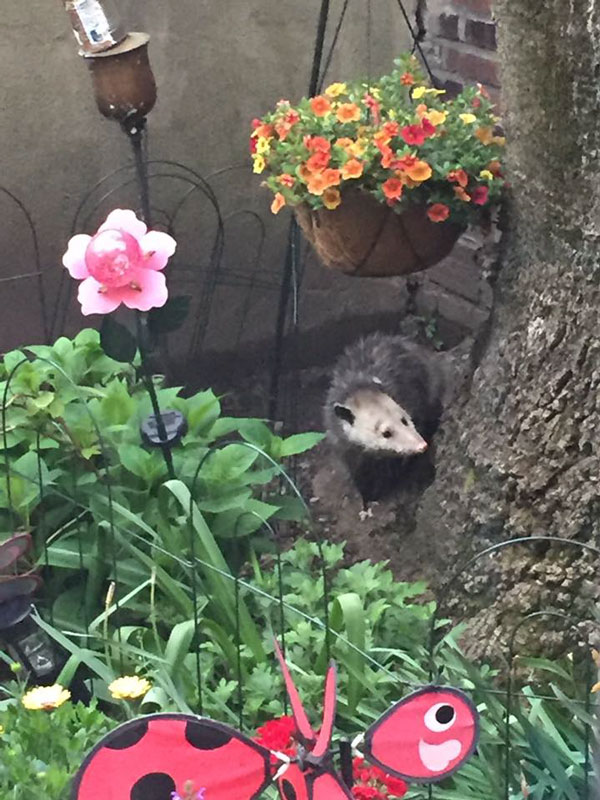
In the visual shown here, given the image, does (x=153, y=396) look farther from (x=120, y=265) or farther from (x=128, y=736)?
(x=128, y=736)

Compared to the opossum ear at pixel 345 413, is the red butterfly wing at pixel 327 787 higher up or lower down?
higher up

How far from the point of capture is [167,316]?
212 cm

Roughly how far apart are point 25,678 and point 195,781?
878 millimetres

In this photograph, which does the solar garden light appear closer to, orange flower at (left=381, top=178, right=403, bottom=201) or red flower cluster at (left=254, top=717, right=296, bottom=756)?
red flower cluster at (left=254, top=717, right=296, bottom=756)

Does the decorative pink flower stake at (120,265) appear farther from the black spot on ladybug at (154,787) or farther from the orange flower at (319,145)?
the black spot on ladybug at (154,787)

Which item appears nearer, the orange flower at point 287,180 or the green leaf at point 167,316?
the green leaf at point 167,316

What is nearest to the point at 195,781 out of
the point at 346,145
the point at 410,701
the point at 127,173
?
the point at 410,701

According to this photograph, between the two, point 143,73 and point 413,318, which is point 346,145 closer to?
point 143,73

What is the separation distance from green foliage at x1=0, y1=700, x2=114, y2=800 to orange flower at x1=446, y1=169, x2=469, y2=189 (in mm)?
1379

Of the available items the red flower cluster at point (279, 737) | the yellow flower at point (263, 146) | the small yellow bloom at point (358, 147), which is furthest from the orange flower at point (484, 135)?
the red flower cluster at point (279, 737)

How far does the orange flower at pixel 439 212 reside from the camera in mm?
2414

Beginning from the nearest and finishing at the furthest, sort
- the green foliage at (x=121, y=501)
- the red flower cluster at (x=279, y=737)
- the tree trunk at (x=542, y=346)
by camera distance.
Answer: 1. the red flower cluster at (x=279, y=737)
2. the tree trunk at (x=542, y=346)
3. the green foliage at (x=121, y=501)

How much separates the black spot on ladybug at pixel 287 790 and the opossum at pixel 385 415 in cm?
152

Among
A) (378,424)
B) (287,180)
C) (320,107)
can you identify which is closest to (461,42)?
(320,107)
